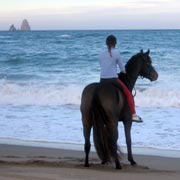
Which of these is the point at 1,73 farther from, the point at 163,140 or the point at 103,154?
the point at 103,154

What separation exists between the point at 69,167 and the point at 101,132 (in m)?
0.68

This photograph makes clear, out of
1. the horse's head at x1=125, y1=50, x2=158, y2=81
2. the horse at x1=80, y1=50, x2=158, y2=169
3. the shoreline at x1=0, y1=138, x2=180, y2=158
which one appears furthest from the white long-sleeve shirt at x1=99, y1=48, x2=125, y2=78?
the shoreline at x1=0, y1=138, x2=180, y2=158

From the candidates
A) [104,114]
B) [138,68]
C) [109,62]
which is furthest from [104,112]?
[138,68]

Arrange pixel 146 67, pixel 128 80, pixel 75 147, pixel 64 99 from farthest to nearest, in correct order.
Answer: pixel 64 99
pixel 75 147
pixel 146 67
pixel 128 80

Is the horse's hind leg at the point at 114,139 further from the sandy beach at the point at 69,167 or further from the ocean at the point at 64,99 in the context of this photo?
the ocean at the point at 64,99

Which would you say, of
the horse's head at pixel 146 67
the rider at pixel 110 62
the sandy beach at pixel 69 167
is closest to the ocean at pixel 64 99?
the sandy beach at pixel 69 167

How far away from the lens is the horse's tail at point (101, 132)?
7.39 meters

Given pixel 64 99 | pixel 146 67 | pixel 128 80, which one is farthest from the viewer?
pixel 64 99

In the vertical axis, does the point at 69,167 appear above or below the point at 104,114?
below

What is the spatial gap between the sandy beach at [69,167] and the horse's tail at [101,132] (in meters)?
0.29

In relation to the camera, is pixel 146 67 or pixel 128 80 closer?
pixel 128 80

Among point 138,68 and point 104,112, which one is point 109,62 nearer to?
point 104,112

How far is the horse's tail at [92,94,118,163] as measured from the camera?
24.2ft

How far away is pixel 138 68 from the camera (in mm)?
8180
